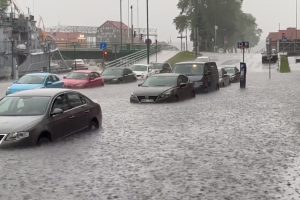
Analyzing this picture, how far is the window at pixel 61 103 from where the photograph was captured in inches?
514

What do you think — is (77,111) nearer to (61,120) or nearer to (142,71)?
(61,120)

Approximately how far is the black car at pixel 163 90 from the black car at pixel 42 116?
29.0 feet

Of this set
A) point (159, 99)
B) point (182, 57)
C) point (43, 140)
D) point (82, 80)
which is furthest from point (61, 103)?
point (182, 57)

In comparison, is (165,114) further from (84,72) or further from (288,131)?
(84,72)

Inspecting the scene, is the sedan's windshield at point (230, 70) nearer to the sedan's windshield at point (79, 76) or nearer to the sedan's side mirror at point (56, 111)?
the sedan's windshield at point (79, 76)

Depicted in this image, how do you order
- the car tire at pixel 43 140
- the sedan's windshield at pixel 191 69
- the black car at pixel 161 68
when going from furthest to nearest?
the black car at pixel 161 68 → the sedan's windshield at pixel 191 69 → the car tire at pixel 43 140

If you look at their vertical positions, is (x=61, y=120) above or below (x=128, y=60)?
below

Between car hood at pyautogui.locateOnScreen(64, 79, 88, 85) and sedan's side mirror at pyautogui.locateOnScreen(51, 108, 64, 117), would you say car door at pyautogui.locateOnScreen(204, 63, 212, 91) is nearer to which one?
car hood at pyautogui.locateOnScreen(64, 79, 88, 85)

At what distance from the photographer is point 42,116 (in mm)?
12258

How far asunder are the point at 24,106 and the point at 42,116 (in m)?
0.87

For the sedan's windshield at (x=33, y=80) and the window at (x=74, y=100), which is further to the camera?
the sedan's windshield at (x=33, y=80)

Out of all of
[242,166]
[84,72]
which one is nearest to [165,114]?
[242,166]

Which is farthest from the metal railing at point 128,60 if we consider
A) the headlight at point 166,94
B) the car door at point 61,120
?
the car door at point 61,120

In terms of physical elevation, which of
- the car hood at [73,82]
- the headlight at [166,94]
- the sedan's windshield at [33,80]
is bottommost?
the headlight at [166,94]
